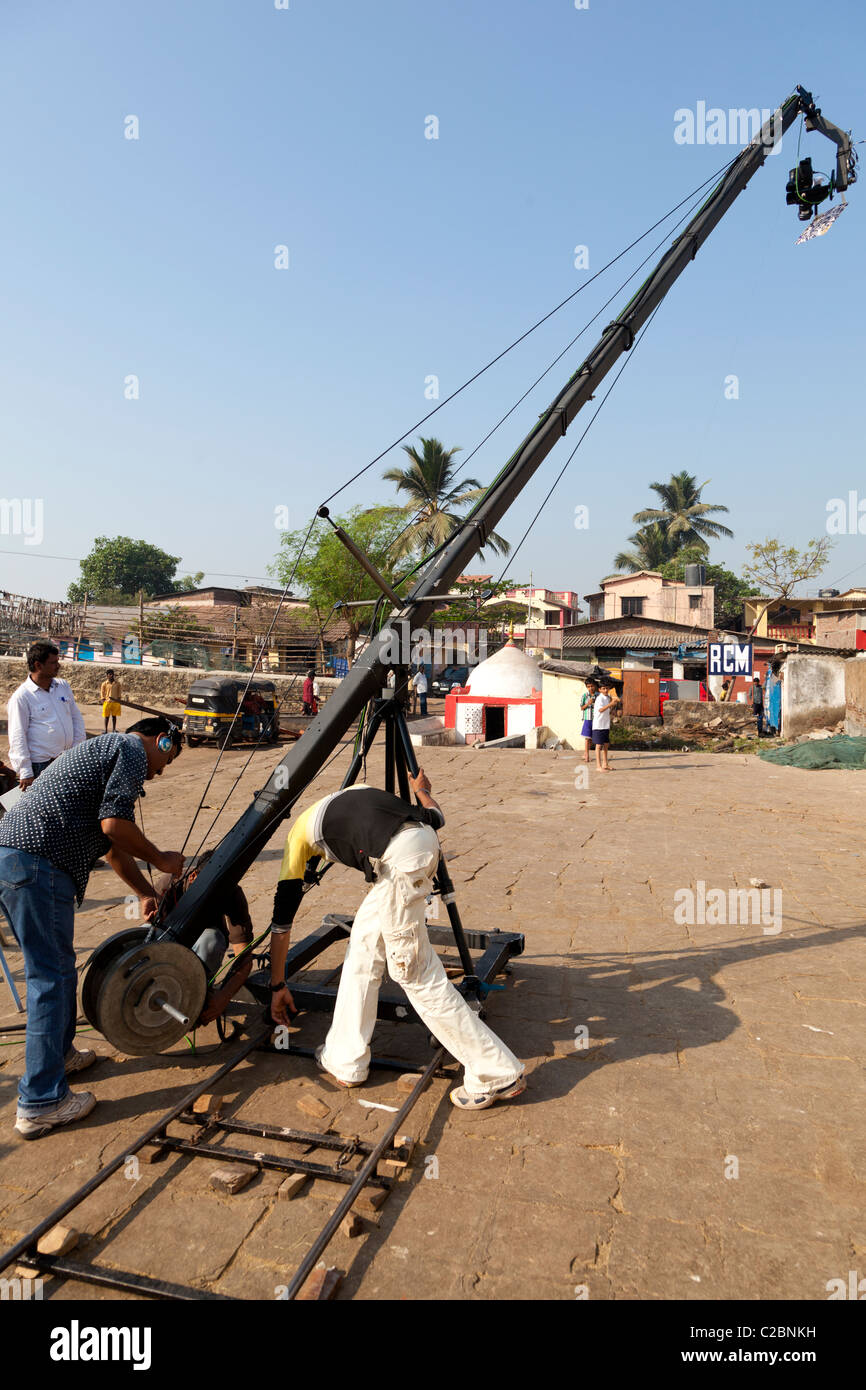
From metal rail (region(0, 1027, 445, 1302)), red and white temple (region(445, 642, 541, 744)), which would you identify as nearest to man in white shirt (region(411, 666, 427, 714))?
red and white temple (region(445, 642, 541, 744))

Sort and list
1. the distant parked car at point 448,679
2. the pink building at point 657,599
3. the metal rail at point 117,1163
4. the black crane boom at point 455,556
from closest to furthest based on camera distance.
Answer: the metal rail at point 117,1163, the black crane boom at point 455,556, the distant parked car at point 448,679, the pink building at point 657,599

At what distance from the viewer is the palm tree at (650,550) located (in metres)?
58.6

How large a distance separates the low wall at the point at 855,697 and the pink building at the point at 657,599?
968 inches

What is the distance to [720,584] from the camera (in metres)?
58.1

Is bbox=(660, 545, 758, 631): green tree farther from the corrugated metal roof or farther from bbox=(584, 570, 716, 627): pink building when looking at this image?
the corrugated metal roof

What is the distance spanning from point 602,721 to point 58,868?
39.5 feet

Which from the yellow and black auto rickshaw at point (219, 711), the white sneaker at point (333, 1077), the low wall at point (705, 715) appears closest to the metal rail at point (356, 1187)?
the white sneaker at point (333, 1077)

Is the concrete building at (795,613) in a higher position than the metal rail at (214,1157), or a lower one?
higher

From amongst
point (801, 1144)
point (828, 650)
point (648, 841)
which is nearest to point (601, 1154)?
point (801, 1144)

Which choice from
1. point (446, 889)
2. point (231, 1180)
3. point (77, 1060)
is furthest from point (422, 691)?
point (231, 1180)

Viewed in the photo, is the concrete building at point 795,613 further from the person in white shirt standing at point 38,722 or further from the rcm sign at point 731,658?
the person in white shirt standing at point 38,722

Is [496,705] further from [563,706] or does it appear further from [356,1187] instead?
[356,1187]

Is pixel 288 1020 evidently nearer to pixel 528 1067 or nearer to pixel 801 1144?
pixel 528 1067

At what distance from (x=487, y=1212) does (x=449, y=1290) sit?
421mm
